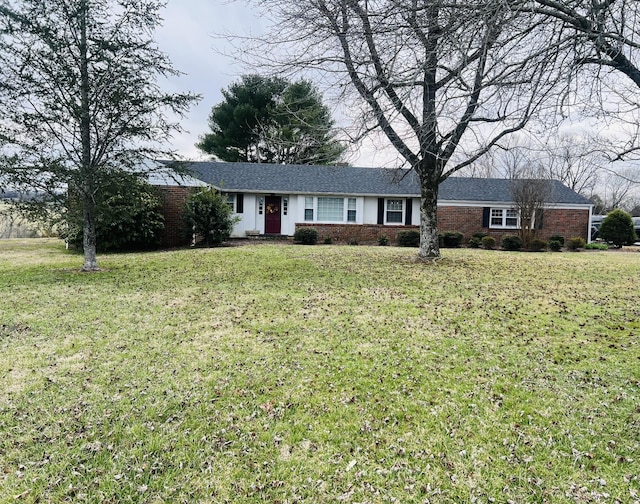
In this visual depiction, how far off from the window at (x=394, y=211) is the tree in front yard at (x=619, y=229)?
440 inches

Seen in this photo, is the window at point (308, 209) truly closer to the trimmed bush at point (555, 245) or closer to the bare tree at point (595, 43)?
the trimmed bush at point (555, 245)

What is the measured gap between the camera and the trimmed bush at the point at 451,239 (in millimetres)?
18047

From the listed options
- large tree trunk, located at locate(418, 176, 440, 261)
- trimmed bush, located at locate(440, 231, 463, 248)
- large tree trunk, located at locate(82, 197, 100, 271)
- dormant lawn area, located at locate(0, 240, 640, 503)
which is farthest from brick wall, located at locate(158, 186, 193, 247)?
trimmed bush, located at locate(440, 231, 463, 248)

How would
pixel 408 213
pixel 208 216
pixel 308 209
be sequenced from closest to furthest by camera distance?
pixel 208 216 < pixel 308 209 < pixel 408 213

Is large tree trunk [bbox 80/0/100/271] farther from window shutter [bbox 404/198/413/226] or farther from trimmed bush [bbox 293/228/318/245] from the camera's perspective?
window shutter [bbox 404/198/413/226]

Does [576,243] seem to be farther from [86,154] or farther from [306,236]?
[86,154]

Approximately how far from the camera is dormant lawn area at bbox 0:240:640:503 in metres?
2.51

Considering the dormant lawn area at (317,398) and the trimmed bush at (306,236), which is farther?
the trimmed bush at (306,236)

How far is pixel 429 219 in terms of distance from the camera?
458 inches

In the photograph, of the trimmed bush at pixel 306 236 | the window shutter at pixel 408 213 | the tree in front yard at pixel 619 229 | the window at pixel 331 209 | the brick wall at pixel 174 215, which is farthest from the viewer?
Answer: the tree in front yard at pixel 619 229

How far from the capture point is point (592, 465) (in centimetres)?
266

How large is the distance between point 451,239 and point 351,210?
493 centimetres

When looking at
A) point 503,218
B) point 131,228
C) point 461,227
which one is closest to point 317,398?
point 131,228

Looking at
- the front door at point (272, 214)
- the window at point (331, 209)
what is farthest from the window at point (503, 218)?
the front door at point (272, 214)
